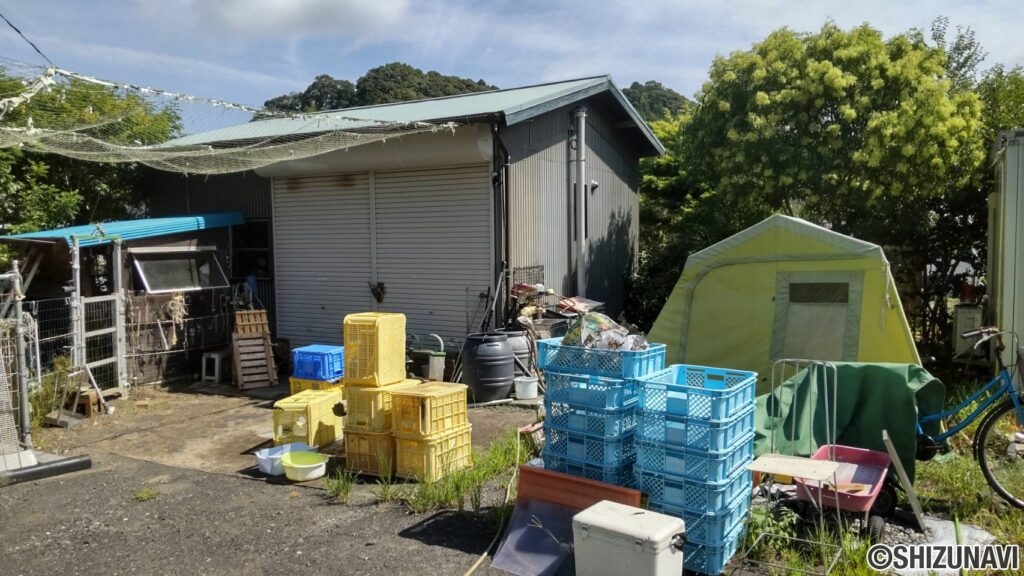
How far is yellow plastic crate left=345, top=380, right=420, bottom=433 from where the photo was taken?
588cm

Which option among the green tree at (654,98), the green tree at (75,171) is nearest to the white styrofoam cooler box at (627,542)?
the green tree at (75,171)

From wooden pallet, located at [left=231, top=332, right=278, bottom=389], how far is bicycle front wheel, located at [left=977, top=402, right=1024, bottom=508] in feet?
27.5

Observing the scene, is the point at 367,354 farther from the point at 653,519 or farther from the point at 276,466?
the point at 653,519

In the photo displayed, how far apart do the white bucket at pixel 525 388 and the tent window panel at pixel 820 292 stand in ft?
10.4

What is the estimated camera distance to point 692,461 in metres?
4.09

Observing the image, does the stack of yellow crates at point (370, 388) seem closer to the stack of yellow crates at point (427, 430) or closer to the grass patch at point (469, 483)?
the stack of yellow crates at point (427, 430)

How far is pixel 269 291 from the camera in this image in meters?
11.6

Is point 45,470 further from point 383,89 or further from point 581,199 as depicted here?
point 383,89

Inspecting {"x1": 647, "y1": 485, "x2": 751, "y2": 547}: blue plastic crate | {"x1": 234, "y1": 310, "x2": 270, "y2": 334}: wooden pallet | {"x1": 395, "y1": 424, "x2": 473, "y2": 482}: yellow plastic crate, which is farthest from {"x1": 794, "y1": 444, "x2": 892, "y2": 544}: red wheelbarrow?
{"x1": 234, "y1": 310, "x2": 270, "y2": 334}: wooden pallet

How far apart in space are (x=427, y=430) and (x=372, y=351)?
89 cm

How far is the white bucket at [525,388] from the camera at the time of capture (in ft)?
27.9

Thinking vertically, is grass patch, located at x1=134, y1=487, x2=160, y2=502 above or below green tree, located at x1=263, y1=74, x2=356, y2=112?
below

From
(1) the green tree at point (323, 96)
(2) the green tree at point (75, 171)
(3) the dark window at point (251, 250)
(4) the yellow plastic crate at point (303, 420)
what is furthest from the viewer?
(1) the green tree at point (323, 96)

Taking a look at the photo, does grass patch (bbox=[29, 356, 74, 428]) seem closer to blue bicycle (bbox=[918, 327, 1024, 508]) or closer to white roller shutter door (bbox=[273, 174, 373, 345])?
white roller shutter door (bbox=[273, 174, 373, 345])
